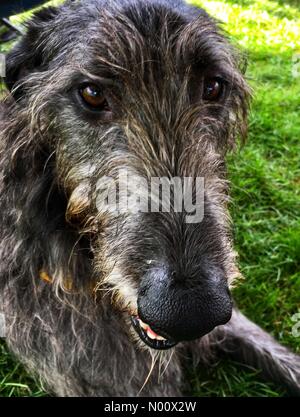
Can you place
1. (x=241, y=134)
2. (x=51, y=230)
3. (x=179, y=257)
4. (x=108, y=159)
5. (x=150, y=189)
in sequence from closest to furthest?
(x=179, y=257)
(x=150, y=189)
(x=108, y=159)
(x=51, y=230)
(x=241, y=134)

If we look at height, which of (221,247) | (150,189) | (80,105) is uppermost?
(80,105)

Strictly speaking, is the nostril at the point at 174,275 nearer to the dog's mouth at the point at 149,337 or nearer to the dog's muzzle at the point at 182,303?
the dog's muzzle at the point at 182,303

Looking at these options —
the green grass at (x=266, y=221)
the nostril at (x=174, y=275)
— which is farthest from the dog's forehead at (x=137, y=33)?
the nostril at (x=174, y=275)

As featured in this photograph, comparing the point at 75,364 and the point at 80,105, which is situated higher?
the point at 80,105

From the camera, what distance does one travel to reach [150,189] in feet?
7.33

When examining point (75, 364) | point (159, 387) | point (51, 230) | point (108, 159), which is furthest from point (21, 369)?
point (108, 159)

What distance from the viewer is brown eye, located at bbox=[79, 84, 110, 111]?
238 centimetres

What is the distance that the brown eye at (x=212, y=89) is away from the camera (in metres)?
2.57

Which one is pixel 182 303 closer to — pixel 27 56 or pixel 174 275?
pixel 174 275

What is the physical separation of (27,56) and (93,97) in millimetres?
572

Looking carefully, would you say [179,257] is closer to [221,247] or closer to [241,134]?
[221,247]

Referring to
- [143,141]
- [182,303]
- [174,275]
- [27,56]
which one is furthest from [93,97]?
[182,303]
